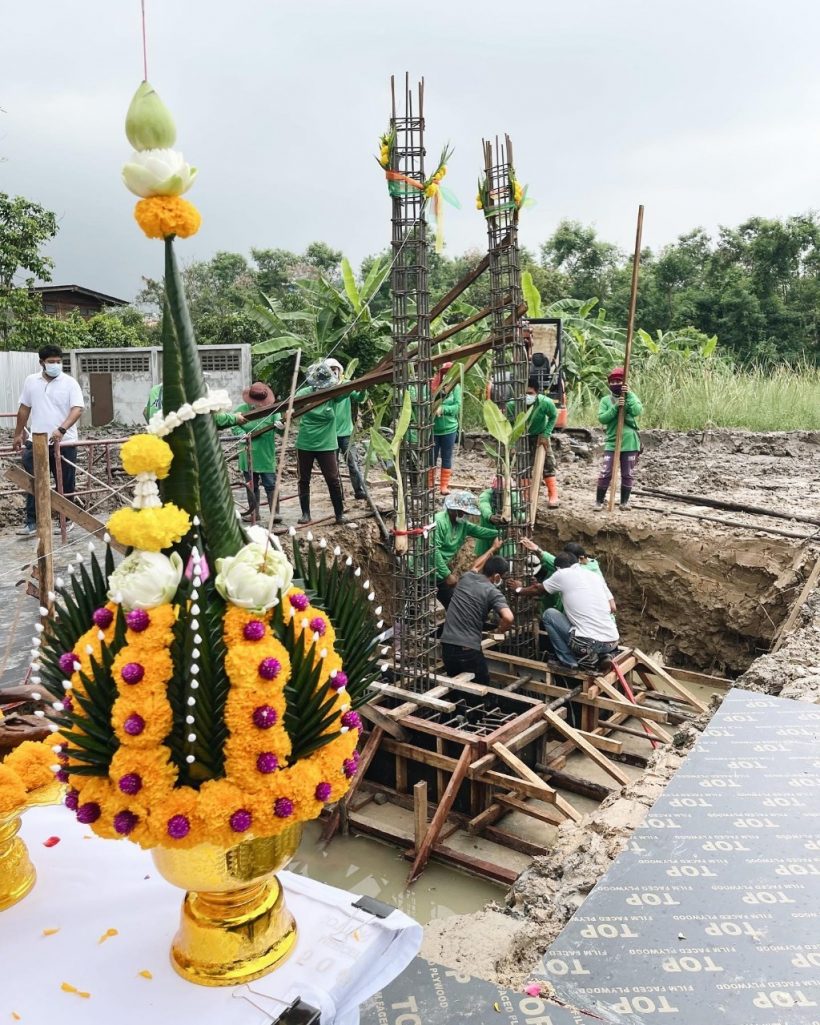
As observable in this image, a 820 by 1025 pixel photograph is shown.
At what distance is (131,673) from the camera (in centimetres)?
140

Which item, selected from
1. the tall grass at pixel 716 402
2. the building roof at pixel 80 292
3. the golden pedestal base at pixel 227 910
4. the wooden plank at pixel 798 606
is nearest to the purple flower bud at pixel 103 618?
the golden pedestal base at pixel 227 910

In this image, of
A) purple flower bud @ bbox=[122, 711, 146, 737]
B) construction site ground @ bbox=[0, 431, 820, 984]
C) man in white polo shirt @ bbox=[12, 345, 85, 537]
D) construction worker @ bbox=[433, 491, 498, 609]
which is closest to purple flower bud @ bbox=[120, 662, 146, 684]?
purple flower bud @ bbox=[122, 711, 146, 737]

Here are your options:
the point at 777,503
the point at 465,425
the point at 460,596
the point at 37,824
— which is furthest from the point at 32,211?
the point at 37,824

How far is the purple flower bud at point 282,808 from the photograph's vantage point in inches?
57.7

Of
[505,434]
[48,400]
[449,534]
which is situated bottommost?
[449,534]

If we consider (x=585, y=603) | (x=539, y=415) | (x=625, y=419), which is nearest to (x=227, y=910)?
(x=585, y=603)

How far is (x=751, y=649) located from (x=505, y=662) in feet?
9.47

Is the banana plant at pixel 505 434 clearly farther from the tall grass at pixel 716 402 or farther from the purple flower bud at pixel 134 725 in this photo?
the tall grass at pixel 716 402

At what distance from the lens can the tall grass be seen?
46.3 feet

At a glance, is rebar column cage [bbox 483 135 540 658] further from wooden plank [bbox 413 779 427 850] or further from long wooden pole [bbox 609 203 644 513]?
wooden plank [bbox 413 779 427 850]

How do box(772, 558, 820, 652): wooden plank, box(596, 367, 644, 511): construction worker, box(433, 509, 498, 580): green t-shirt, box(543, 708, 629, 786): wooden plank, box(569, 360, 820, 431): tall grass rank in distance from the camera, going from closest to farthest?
box(543, 708, 629, 786): wooden plank < box(772, 558, 820, 652): wooden plank < box(433, 509, 498, 580): green t-shirt < box(596, 367, 644, 511): construction worker < box(569, 360, 820, 431): tall grass

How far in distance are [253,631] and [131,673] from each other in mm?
224

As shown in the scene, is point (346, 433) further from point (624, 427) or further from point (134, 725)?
point (134, 725)

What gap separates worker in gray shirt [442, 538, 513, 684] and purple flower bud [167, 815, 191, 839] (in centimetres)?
522
